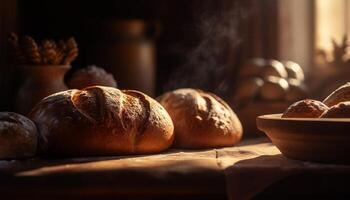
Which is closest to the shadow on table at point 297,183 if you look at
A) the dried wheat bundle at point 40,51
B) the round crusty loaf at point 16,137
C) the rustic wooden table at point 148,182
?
the rustic wooden table at point 148,182

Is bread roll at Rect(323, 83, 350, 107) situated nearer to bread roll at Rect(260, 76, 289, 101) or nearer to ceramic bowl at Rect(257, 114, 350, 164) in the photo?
ceramic bowl at Rect(257, 114, 350, 164)

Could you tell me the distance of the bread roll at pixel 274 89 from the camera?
2904 mm

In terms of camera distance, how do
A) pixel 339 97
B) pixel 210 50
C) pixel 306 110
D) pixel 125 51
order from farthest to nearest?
pixel 210 50 < pixel 125 51 < pixel 339 97 < pixel 306 110

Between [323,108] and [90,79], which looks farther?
[90,79]

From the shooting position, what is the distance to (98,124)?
1.84 metres

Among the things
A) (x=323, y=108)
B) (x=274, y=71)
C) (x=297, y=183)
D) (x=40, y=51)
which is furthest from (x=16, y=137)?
(x=274, y=71)

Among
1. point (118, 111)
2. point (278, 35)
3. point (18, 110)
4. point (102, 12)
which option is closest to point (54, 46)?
point (18, 110)

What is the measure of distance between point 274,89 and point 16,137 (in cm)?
164

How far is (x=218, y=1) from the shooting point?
398 centimetres

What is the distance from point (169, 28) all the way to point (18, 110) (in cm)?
203

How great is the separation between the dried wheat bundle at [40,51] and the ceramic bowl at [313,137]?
102 cm

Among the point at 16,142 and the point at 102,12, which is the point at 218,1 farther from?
the point at 16,142

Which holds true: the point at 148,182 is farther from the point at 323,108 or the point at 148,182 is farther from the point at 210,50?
the point at 210,50

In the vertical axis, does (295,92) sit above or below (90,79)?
below
